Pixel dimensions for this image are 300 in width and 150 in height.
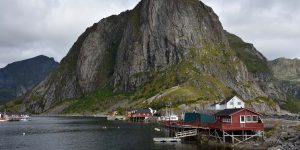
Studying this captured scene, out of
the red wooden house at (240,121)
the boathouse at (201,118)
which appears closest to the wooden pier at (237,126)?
the red wooden house at (240,121)

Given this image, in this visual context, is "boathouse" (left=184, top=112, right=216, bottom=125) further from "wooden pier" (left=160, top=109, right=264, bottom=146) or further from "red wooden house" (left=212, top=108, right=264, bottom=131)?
"red wooden house" (left=212, top=108, right=264, bottom=131)

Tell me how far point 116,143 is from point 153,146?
51.5 feet

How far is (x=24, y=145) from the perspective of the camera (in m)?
119

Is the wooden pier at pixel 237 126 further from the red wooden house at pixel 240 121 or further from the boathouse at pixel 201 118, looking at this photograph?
the boathouse at pixel 201 118

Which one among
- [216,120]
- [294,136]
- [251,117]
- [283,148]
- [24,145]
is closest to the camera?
[283,148]

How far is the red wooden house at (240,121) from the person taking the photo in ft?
334

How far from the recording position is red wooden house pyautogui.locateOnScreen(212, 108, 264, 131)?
334 ft

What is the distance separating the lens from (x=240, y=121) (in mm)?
102625

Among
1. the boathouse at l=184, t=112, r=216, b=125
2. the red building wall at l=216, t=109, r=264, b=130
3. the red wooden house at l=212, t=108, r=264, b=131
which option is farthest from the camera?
the boathouse at l=184, t=112, r=216, b=125

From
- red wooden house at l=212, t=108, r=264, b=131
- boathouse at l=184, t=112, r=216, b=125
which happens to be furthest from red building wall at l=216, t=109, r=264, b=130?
boathouse at l=184, t=112, r=216, b=125

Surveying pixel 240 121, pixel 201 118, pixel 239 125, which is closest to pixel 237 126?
pixel 239 125

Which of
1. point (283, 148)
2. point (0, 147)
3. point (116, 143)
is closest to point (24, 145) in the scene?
point (0, 147)

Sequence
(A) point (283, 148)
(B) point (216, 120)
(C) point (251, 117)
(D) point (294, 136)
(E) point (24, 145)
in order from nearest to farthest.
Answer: (A) point (283, 148), (D) point (294, 136), (C) point (251, 117), (B) point (216, 120), (E) point (24, 145)

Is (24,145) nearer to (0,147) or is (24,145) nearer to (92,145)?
(0,147)
